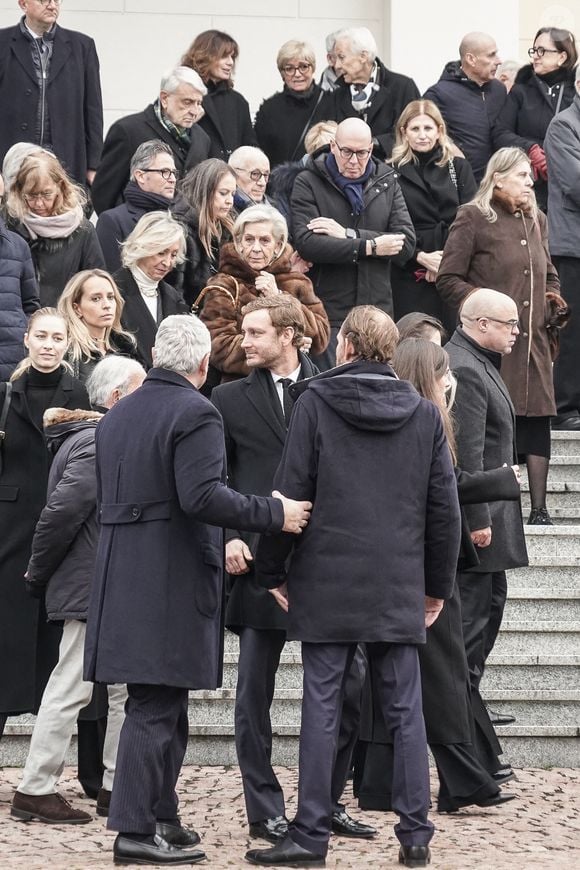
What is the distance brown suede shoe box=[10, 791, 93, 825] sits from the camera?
257 inches

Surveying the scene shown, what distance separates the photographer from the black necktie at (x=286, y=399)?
21.6ft

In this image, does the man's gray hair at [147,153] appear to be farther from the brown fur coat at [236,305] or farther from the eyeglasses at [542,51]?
the eyeglasses at [542,51]

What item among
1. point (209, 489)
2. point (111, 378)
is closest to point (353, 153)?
point (111, 378)

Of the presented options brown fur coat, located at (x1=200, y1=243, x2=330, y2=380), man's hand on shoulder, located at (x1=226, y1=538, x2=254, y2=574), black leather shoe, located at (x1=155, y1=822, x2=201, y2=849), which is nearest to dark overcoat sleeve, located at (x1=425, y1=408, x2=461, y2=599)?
man's hand on shoulder, located at (x1=226, y1=538, x2=254, y2=574)

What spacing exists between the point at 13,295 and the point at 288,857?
3.67 metres

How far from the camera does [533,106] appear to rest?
11469mm

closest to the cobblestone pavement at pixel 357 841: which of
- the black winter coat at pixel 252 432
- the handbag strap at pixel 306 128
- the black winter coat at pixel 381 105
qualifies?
the black winter coat at pixel 252 432

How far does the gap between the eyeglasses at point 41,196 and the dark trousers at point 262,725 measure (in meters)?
3.22

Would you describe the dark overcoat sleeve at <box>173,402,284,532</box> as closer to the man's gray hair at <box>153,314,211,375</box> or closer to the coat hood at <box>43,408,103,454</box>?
the man's gray hair at <box>153,314,211,375</box>

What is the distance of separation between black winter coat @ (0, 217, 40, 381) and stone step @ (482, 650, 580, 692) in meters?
2.64

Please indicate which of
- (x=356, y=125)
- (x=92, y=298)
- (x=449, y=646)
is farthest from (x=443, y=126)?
(x=449, y=646)

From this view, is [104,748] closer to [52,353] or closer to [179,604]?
[179,604]

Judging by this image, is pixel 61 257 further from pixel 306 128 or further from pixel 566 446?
pixel 566 446

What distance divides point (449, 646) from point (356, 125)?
3.77m
